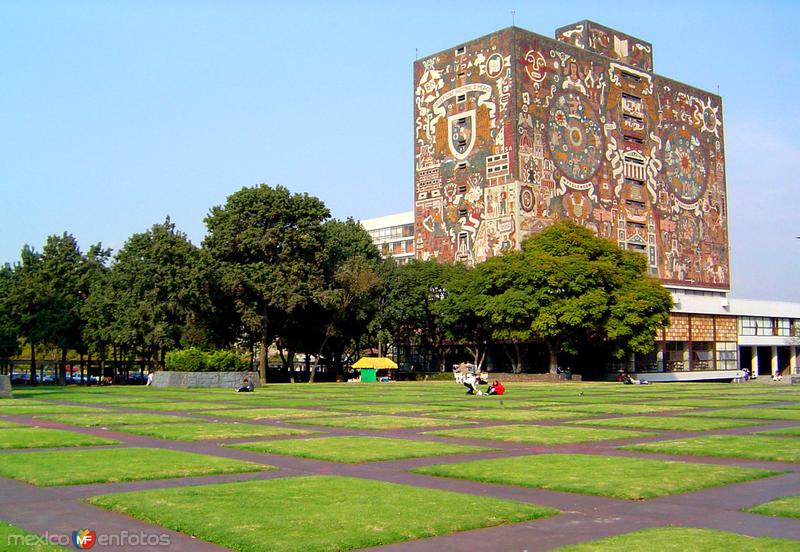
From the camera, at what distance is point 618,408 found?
111 feet

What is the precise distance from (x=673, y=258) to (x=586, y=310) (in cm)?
4140

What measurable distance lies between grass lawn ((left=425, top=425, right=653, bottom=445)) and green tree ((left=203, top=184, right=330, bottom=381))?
160 feet

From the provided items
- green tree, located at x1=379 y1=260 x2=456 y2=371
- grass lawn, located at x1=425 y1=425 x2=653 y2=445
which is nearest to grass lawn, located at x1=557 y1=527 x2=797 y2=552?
grass lawn, located at x1=425 y1=425 x2=653 y2=445

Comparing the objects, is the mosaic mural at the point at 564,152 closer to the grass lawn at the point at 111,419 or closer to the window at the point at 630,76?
the window at the point at 630,76

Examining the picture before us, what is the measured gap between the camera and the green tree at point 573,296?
7531 centimetres

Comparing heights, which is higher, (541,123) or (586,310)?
(541,123)

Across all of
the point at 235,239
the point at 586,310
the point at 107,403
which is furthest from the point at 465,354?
the point at 107,403

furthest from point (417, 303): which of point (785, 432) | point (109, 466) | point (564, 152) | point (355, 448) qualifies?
point (109, 466)

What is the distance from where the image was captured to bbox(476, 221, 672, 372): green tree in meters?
75.3

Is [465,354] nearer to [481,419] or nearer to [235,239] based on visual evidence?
[235,239]

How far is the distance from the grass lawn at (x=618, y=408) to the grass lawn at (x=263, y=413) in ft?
34.7

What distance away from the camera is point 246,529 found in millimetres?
10094

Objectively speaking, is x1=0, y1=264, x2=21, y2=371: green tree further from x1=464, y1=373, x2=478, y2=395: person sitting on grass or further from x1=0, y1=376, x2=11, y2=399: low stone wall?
x1=464, y1=373, x2=478, y2=395: person sitting on grass

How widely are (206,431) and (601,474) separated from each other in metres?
12.3
